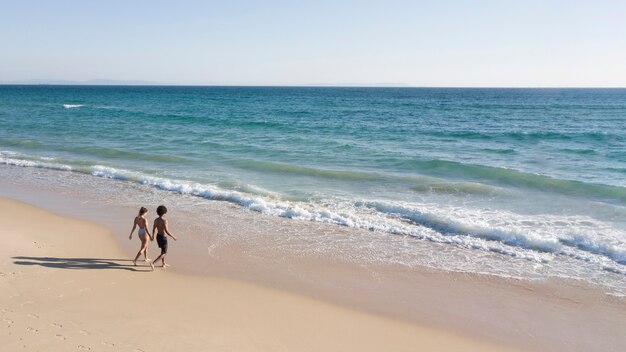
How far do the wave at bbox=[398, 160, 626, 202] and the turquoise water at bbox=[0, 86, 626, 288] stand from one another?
61 millimetres

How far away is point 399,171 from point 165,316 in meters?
13.8

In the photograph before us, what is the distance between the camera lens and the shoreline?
731 cm

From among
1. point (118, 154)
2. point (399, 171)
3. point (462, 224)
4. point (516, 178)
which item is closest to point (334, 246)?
point (462, 224)

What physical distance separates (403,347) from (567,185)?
1287 centimetres

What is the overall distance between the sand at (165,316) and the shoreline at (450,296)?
383 millimetres

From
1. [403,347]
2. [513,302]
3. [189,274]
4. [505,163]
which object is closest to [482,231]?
[513,302]

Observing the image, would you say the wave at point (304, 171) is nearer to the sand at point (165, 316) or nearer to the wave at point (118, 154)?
the wave at point (118, 154)

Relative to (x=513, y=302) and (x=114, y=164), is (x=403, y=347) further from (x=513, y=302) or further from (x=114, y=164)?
(x=114, y=164)

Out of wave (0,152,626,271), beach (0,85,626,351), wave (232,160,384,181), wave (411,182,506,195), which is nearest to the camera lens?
beach (0,85,626,351)

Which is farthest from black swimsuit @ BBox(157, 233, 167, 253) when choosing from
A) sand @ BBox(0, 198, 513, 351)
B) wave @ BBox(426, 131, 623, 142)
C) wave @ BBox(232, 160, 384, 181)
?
wave @ BBox(426, 131, 623, 142)

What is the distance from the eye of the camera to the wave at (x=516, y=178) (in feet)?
52.4

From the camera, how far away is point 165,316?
23.9ft

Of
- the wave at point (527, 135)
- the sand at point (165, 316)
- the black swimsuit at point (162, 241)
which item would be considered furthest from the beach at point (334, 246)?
the wave at point (527, 135)

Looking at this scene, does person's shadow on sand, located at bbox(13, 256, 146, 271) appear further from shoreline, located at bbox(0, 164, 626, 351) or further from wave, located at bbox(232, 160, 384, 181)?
wave, located at bbox(232, 160, 384, 181)
